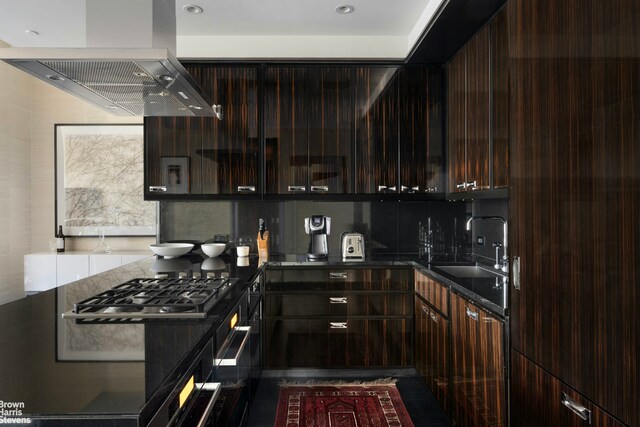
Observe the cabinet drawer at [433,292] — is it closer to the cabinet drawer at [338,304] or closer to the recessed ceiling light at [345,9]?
the cabinet drawer at [338,304]

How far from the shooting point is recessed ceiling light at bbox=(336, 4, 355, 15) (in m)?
2.76

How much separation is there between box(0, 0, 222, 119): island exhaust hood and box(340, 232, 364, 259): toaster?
5.12 feet

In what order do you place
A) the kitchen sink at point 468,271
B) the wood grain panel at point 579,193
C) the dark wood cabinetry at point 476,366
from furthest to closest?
1. the kitchen sink at point 468,271
2. the dark wood cabinetry at point 476,366
3. the wood grain panel at point 579,193

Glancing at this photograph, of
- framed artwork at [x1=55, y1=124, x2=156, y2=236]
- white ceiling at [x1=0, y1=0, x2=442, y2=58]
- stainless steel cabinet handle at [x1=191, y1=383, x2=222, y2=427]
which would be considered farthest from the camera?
framed artwork at [x1=55, y1=124, x2=156, y2=236]

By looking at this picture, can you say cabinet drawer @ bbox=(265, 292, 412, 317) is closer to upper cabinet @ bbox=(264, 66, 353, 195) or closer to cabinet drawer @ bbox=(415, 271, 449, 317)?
cabinet drawer @ bbox=(415, 271, 449, 317)

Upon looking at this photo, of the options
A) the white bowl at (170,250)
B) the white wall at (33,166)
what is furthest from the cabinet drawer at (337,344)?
the white wall at (33,166)

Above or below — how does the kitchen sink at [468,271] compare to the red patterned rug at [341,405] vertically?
above

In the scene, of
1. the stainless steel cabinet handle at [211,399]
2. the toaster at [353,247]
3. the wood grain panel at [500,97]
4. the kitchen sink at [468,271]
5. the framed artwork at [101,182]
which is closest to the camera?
the stainless steel cabinet handle at [211,399]

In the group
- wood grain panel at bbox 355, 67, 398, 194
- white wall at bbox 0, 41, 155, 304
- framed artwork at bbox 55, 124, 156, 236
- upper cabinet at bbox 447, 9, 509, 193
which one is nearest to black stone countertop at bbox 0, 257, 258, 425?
upper cabinet at bbox 447, 9, 509, 193

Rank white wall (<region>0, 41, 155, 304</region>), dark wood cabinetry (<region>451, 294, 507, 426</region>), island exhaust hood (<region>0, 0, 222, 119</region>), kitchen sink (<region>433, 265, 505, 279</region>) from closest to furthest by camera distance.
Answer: island exhaust hood (<region>0, 0, 222, 119</region>) < dark wood cabinetry (<region>451, 294, 507, 426</region>) < kitchen sink (<region>433, 265, 505, 279</region>) < white wall (<region>0, 41, 155, 304</region>)

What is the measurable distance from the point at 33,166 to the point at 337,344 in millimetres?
3594

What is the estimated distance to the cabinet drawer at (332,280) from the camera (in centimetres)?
292

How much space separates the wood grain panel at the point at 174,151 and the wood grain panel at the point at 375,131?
4.19ft

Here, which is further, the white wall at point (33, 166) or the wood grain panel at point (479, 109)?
the white wall at point (33, 166)
